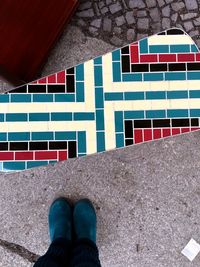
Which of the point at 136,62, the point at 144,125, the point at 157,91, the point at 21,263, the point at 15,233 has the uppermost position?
the point at 136,62

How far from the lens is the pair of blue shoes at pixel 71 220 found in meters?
2.03

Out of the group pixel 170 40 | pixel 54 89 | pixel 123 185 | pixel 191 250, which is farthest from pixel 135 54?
pixel 191 250

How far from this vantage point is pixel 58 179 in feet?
7.07

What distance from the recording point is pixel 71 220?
7.05 ft

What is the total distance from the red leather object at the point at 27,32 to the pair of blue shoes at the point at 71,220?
737 mm

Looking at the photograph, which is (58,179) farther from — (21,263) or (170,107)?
(170,107)

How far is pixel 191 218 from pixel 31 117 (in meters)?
1.09

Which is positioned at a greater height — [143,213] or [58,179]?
[58,179]

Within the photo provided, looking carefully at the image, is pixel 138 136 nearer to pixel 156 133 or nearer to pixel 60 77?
pixel 156 133

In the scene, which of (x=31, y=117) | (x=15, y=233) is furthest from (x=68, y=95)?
(x=15, y=233)

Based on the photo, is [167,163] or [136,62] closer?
[136,62]

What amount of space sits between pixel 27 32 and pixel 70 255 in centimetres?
104

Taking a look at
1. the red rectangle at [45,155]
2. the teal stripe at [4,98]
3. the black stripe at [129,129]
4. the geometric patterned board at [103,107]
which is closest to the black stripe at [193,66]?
the geometric patterned board at [103,107]

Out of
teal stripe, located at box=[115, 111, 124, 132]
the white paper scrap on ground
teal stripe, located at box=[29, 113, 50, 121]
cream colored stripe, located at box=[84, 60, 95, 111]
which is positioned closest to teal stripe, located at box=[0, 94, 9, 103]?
teal stripe, located at box=[29, 113, 50, 121]
